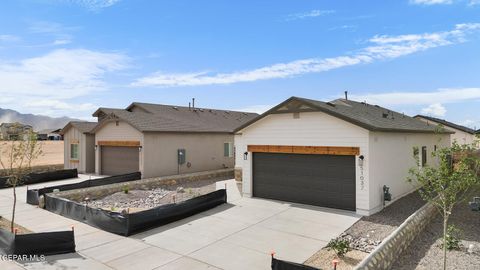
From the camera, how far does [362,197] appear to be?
12.2 meters

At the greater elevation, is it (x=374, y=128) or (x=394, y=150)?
(x=374, y=128)

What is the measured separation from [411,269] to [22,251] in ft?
32.8

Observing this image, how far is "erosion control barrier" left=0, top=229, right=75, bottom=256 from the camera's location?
825 centimetres

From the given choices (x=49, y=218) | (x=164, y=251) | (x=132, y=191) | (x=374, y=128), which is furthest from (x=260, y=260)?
(x=132, y=191)

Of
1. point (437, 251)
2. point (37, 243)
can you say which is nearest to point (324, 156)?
point (437, 251)

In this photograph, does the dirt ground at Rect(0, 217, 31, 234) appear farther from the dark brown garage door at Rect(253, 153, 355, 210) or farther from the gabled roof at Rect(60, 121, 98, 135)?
the gabled roof at Rect(60, 121, 98, 135)

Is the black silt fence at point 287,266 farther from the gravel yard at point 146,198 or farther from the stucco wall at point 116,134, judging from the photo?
the stucco wall at point 116,134

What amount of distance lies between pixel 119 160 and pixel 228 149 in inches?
350

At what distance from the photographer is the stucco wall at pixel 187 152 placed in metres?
21.0

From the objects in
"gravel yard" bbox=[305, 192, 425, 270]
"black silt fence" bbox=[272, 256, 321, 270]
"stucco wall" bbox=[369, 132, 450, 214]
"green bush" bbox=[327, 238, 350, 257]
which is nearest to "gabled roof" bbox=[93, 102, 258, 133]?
"stucco wall" bbox=[369, 132, 450, 214]

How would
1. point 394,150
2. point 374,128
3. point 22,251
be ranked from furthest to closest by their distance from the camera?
point 394,150
point 374,128
point 22,251

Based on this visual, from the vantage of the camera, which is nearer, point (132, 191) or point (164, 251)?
point (164, 251)

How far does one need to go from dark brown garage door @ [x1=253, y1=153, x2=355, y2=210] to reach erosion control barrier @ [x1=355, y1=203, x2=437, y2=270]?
2.60 m

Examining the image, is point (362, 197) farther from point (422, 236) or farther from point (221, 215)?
point (221, 215)
